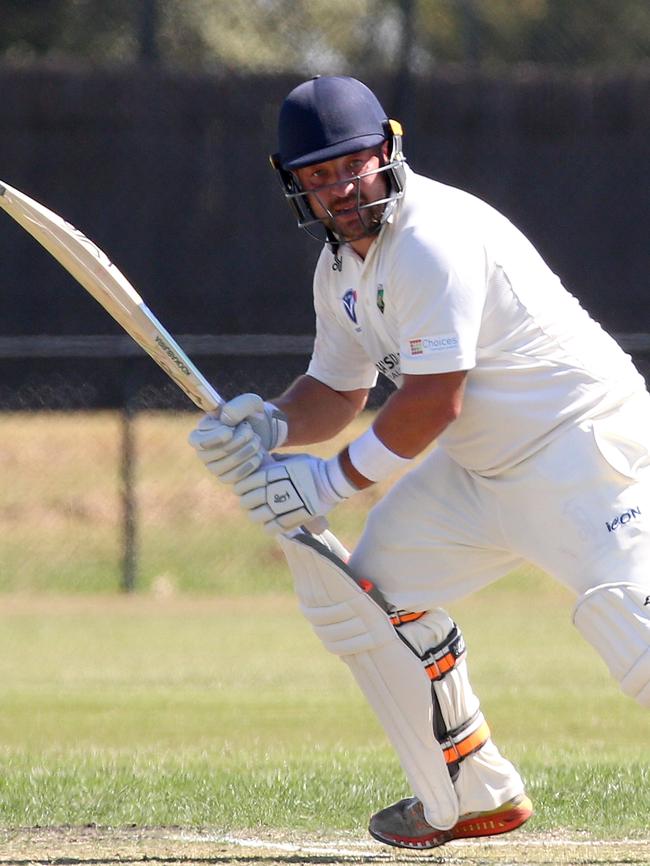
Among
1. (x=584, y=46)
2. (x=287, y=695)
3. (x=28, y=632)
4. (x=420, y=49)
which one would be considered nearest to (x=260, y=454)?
(x=287, y=695)

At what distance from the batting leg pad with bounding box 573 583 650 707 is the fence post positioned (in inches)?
303

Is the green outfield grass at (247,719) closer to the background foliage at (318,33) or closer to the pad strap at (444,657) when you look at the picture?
the pad strap at (444,657)

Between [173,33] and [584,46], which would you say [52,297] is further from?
[584,46]

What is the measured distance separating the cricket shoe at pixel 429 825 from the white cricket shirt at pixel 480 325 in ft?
3.11

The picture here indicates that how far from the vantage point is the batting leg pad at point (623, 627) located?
13.9 feet

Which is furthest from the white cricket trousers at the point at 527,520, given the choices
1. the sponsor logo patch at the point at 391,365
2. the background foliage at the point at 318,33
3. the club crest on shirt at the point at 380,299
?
the background foliage at the point at 318,33

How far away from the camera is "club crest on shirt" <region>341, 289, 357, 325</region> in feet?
15.3

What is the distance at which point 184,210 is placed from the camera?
1578 centimetres

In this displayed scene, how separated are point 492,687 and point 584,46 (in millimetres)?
10208

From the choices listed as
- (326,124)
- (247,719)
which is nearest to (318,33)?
(247,719)

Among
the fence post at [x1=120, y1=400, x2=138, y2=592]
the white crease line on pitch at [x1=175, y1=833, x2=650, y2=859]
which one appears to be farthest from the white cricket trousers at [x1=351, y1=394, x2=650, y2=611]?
the fence post at [x1=120, y1=400, x2=138, y2=592]

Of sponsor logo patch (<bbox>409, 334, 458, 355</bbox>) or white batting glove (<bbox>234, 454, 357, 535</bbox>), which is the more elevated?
sponsor logo patch (<bbox>409, 334, 458, 355</bbox>)

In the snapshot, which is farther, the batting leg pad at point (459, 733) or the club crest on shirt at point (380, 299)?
the batting leg pad at point (459, 733)

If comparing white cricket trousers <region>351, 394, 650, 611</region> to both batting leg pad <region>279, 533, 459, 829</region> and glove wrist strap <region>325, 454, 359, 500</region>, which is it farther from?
glove wrist strap <region>325, 454, 359, 500</region>
